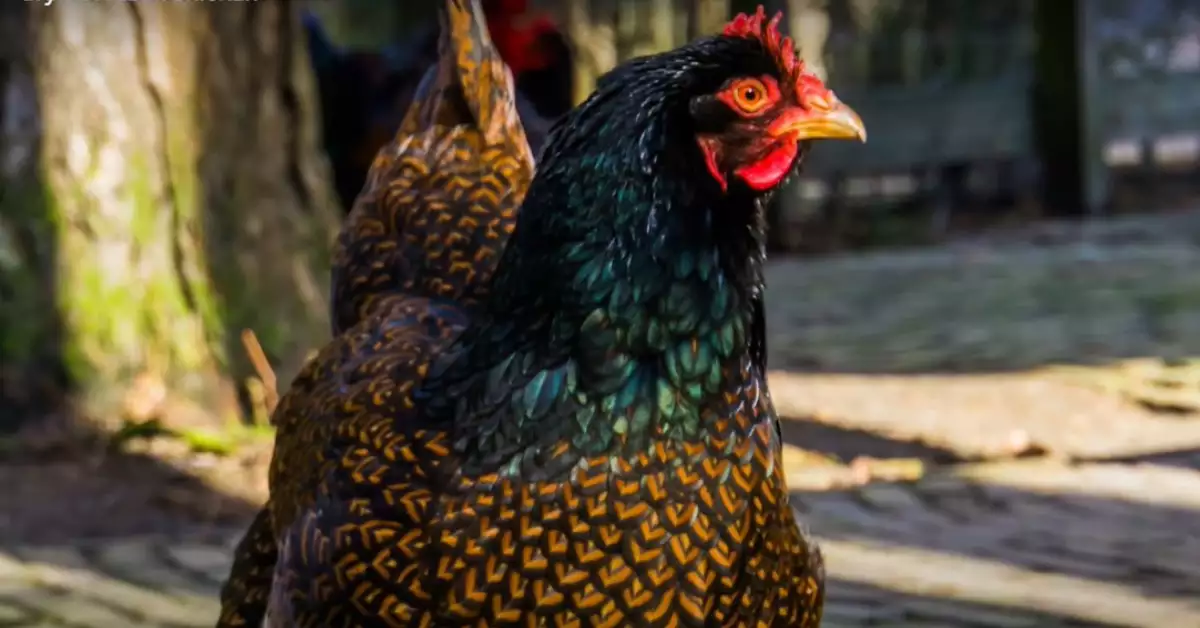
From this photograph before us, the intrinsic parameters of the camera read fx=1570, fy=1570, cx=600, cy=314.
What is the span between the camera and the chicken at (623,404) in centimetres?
231

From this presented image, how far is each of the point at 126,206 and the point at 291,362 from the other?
0.84 meters

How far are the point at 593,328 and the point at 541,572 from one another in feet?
1.21

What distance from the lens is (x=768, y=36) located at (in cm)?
239

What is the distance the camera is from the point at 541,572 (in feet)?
7.57

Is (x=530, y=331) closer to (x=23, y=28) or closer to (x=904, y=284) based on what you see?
(x=23, y=28)

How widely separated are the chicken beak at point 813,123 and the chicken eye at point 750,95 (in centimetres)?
4

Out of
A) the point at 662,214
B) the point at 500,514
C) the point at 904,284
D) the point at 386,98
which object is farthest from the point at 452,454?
the point at 904,284

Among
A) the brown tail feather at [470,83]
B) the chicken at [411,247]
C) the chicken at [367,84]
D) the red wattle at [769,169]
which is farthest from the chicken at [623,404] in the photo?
the chicken at [367,84]

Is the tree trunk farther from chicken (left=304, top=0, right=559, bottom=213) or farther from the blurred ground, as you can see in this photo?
chicken (left=304, top=0, right=559, bottom=213)

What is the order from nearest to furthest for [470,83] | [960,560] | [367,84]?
[470,83] → [960,560] → [367,84]

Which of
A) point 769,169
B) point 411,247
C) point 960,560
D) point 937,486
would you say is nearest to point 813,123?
point 769,169

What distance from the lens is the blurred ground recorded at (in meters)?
4.15

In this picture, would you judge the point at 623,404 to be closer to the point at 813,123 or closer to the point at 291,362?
the point at 813,123

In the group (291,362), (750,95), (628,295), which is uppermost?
(750,95)
